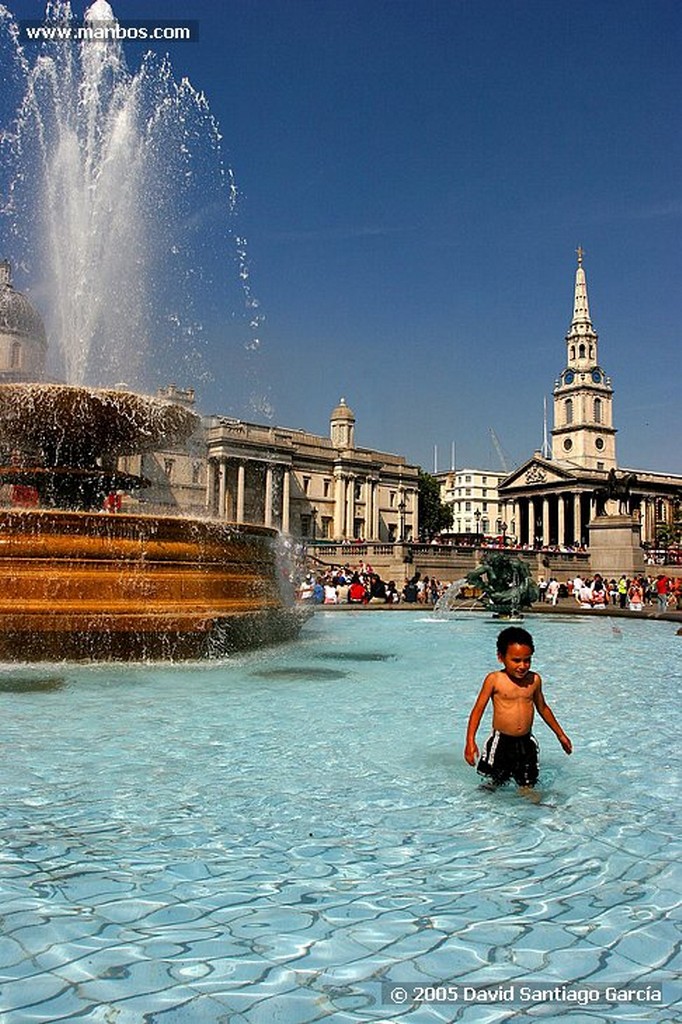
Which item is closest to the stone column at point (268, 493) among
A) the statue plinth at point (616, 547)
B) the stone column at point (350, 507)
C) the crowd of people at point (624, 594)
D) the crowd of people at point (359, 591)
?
the stone column at point (350, 507)

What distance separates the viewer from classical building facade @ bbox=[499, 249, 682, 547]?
97.4 meters

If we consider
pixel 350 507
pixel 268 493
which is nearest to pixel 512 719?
pixel 268 493

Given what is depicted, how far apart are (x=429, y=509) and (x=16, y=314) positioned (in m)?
75.8

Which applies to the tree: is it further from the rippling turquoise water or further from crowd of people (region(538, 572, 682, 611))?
the rippling turquoise water

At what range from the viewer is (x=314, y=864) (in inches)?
124

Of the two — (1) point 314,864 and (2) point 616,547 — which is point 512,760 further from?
(2) point 616,547

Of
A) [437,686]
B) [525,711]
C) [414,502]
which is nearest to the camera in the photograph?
[525,711]

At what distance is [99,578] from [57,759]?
3940 mm

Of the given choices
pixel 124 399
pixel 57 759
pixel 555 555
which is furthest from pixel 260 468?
pixel 57 759

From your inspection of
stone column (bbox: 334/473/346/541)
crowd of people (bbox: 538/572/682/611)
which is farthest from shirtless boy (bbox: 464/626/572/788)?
stone column (bbox: 334/473/346/541)

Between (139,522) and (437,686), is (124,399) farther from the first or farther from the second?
(437,686)

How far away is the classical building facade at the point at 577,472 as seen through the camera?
97375 millimetres

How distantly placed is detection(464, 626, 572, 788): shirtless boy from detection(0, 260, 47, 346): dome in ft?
98.3

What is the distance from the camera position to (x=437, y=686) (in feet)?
24.7
